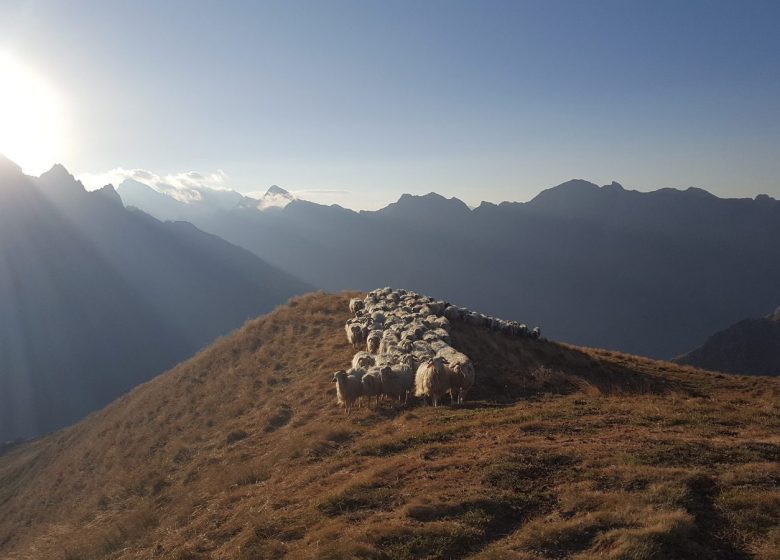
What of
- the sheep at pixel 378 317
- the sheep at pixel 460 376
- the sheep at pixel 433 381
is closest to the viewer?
the sheep at pixel 433 381

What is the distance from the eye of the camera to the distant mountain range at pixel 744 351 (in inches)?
4296

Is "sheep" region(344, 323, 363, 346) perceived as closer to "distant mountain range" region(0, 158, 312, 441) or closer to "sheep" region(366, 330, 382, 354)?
"sheep" region(366, 330, 382, 354)

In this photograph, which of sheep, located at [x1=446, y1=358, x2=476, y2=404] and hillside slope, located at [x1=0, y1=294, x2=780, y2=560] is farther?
sheep, located at [x1=446, y1=358, x2=476, y2=404]

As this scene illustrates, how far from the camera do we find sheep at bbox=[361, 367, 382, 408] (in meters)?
17.7

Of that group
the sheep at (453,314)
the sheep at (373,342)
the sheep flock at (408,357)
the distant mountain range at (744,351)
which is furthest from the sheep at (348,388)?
the distant mountain range at (744,351)

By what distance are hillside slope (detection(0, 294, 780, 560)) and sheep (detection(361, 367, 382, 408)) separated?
816mm

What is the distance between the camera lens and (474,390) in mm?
18906

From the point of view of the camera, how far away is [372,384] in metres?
17.8

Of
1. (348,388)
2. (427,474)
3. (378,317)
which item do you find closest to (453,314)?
(378,317)

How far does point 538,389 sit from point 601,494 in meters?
10.8

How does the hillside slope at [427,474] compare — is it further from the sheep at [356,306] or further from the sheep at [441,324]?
the sheep at [356,306]

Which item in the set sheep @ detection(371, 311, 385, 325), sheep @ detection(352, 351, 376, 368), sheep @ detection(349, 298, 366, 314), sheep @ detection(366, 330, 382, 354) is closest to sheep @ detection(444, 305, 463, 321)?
sheep @ detection(371, 311, 385, 325)

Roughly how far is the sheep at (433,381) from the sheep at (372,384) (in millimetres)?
1568

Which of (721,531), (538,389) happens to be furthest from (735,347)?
(721,531)
